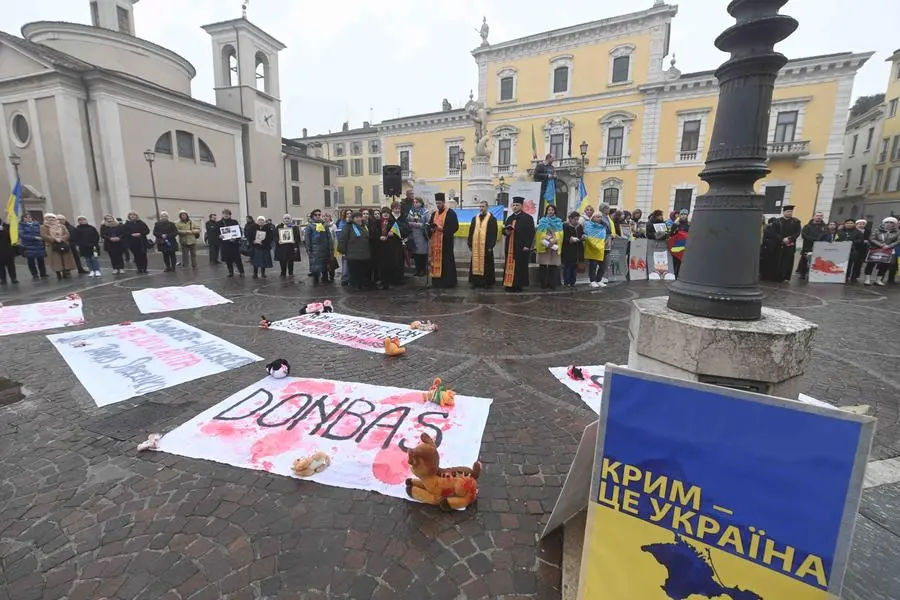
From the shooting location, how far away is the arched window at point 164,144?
24.6m

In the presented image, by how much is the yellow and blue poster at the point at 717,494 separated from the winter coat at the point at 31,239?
51.2ft

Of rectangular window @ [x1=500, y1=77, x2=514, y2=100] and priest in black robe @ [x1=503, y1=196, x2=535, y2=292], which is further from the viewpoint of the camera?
rectangular window @ [x1=500, y1=77, x2=514, y2=100]

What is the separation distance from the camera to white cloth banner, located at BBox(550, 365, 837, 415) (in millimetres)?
4086

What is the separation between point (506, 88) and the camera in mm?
38312

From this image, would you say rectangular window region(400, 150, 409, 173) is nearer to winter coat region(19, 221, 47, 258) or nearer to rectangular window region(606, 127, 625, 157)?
rectangular window region(606, 127, 625, 157)

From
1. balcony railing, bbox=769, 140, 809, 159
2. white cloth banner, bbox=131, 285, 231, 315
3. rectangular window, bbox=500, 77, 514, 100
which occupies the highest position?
Answer: rectangular window, bbox=500, 77, 514, 100

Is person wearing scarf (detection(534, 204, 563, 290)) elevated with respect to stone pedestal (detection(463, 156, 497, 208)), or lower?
lower

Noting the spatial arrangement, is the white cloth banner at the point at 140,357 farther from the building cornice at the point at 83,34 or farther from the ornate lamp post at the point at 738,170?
the building cornice at the point at 83,34

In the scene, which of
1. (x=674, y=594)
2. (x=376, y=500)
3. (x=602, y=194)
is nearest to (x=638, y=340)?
(x=674, y=594)

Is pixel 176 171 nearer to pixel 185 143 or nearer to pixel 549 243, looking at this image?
pixel 185 143

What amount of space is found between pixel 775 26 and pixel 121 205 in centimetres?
2849

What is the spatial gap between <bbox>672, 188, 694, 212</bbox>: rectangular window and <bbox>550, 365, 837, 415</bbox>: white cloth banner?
3219 cm

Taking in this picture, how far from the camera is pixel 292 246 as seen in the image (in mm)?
12438

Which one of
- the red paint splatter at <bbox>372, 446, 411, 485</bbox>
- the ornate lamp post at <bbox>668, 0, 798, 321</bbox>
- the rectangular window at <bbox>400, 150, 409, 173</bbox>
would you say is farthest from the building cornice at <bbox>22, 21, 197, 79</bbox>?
the ornate lamp post at <bbox>668, 0, 798, 321</bbox>
